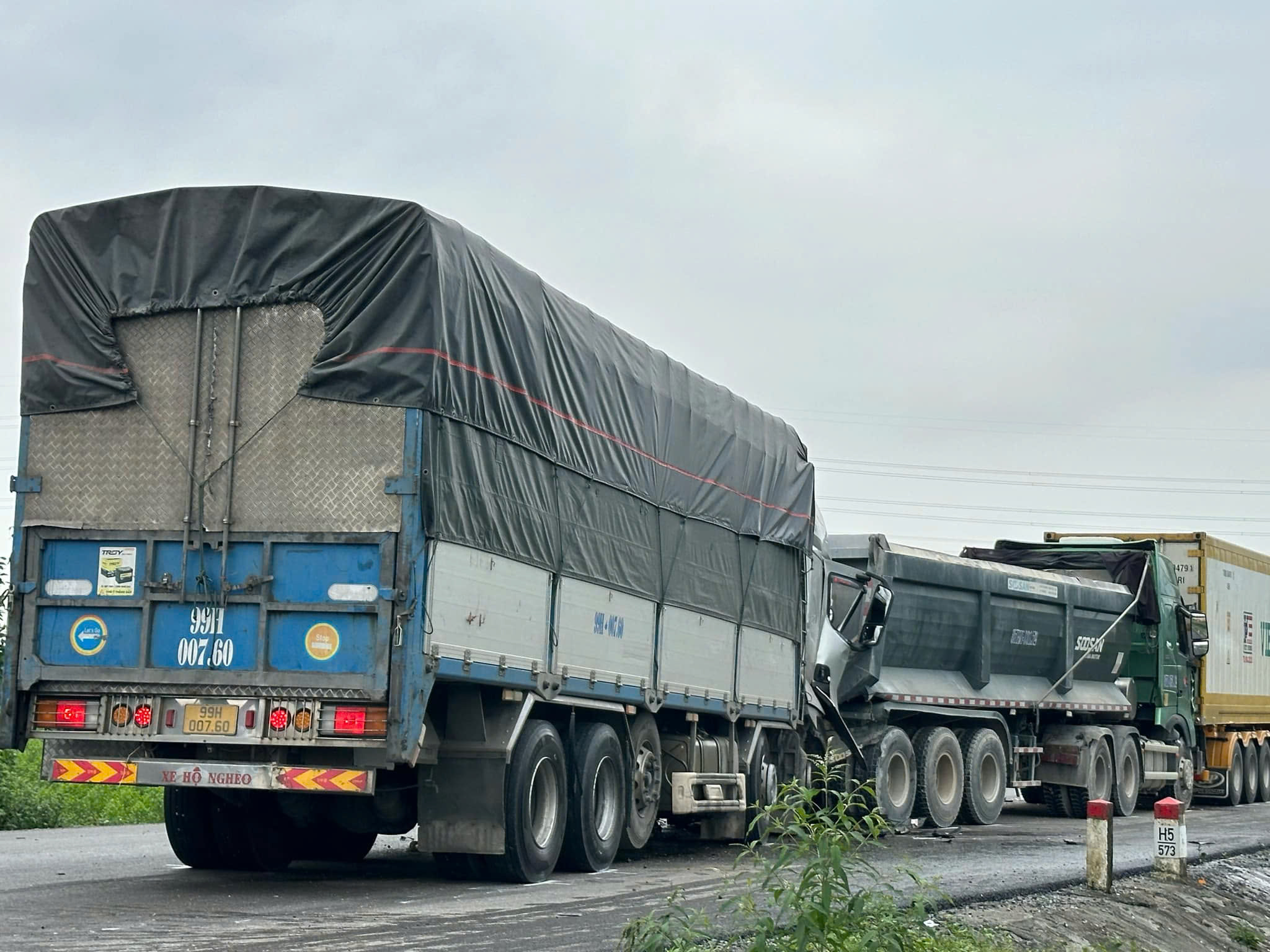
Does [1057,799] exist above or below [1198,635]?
below

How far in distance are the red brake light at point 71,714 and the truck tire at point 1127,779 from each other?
16.1m

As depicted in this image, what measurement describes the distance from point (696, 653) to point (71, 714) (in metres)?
5.45

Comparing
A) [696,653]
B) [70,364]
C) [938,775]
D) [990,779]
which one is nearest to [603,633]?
[696,653]

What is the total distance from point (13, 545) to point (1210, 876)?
978 centimetres

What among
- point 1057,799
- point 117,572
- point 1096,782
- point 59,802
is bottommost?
point 59,802

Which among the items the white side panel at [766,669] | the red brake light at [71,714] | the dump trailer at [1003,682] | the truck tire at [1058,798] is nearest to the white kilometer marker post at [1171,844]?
the white side panel at [766,669]

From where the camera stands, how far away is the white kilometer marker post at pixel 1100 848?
12.3 meters

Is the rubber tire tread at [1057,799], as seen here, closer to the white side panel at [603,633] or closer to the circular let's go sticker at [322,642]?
the white side panel at [603,633]

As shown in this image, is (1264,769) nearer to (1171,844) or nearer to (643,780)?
(1171,844)

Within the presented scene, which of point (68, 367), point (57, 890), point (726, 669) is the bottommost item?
point (57, 890)

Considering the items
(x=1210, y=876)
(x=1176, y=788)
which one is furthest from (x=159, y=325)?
(x=1176, y=788)

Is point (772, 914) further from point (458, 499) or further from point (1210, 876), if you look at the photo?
point (1210, 876)

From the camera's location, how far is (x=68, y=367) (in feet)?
36.5

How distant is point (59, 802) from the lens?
63.7 feet
